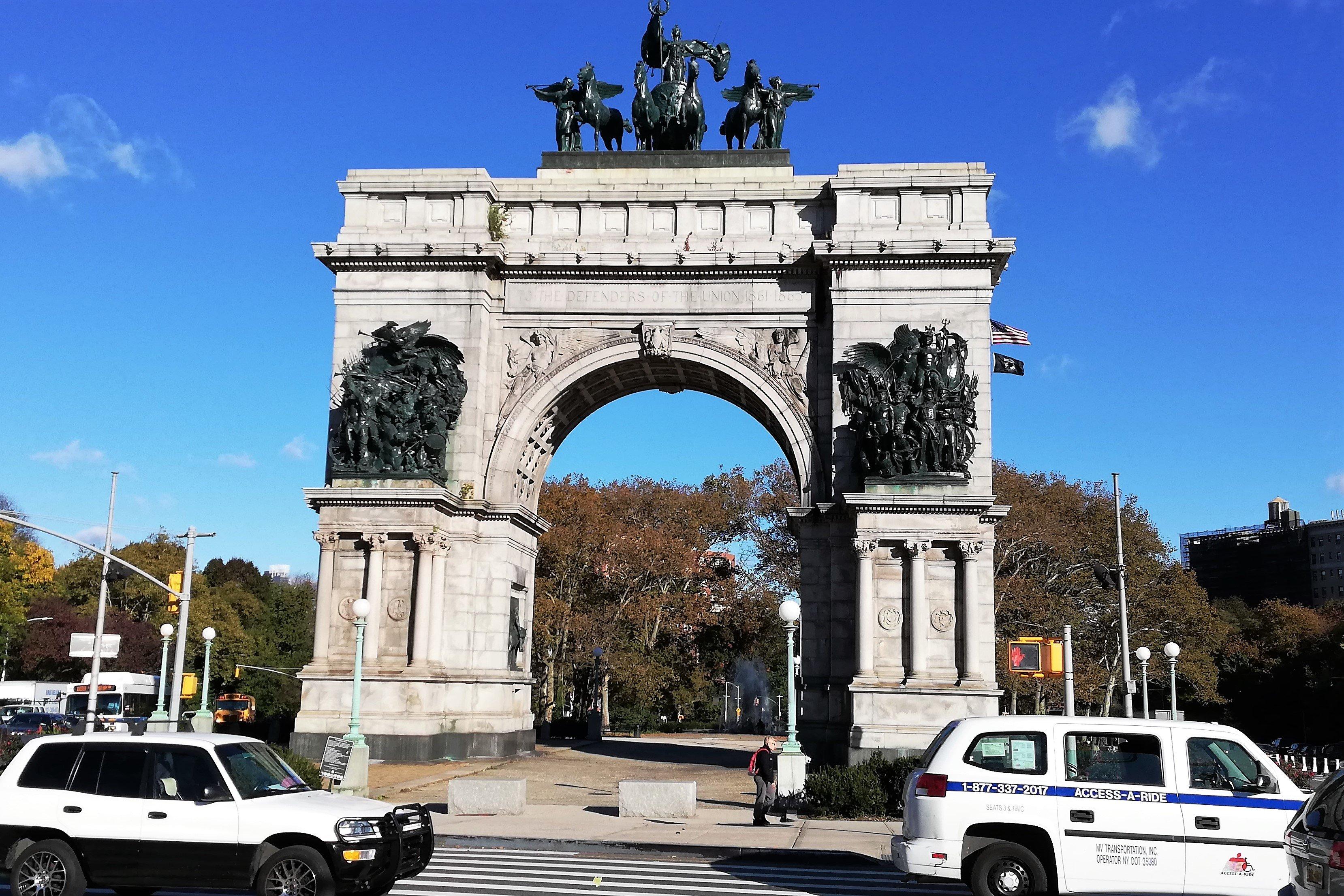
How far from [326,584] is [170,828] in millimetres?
19637

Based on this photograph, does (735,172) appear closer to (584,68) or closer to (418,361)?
(584,68)

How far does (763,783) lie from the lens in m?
19.7

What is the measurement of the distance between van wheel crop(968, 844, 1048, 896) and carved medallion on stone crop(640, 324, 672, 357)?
2187 centimetres

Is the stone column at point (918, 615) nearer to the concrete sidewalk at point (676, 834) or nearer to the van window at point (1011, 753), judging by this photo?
the concrete sidewalk at point (676, 834)


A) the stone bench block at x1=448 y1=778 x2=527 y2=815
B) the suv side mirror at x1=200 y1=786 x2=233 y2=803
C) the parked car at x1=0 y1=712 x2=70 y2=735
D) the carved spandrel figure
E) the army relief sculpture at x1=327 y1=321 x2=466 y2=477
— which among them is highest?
the carved spandrel figure

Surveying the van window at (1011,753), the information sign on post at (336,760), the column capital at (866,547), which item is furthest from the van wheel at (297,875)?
the column capital at (866,547)

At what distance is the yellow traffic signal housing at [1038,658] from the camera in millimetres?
20250

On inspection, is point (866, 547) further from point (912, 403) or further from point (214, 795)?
point (214, 795)

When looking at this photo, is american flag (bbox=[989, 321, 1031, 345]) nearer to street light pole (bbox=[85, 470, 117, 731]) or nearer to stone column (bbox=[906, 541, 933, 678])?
stone column (bbox=[906, 541, 933, 678])

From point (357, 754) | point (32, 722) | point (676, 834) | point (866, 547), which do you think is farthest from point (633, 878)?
point (32, 722)

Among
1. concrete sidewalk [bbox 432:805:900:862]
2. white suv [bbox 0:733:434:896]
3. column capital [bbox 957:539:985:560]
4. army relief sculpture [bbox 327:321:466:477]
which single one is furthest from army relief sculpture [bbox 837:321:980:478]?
white suv [bbox 0:733:434:896]

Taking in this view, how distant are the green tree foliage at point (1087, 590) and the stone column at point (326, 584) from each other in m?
32.5

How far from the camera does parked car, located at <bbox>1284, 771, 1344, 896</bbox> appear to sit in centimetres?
816

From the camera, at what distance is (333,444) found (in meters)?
31.5
